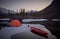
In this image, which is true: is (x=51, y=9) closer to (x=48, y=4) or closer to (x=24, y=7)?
(x=48, y=4)

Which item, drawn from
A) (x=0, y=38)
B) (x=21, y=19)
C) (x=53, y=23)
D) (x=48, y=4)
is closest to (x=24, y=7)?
(x=21, y=19)

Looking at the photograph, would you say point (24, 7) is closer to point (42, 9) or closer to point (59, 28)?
point (42, 9)

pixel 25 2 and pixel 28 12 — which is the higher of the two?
pixel 25 2

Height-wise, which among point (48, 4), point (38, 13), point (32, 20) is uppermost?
point (48, 4)

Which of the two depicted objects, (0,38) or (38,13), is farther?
(38,13)

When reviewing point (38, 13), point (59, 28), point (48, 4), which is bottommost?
point (59, 28)

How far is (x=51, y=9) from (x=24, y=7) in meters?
0.43

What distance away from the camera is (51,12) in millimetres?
1470

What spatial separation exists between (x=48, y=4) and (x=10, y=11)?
0.61 metres

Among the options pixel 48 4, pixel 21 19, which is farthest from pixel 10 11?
pixel 48 4

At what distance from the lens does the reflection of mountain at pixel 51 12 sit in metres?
1.44

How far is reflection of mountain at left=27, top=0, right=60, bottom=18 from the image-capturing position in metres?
1.44

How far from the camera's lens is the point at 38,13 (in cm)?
149

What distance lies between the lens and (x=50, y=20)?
4.83ft
